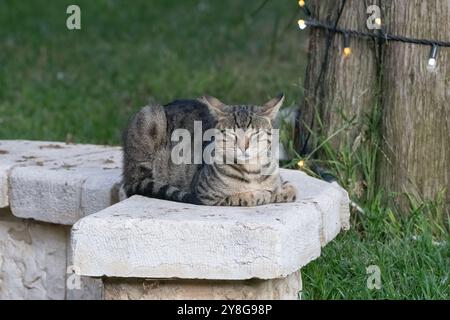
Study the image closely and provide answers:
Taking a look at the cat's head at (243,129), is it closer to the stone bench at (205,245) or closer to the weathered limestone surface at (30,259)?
the stone bench at (205,245)

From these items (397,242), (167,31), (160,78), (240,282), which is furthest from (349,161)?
(167,31)

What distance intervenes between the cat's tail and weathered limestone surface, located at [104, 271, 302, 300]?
45cm

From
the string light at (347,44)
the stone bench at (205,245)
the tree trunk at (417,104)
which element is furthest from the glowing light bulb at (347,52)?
the stone bench at (205,245)

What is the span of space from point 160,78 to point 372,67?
3.54 metres

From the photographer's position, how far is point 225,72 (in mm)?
9000

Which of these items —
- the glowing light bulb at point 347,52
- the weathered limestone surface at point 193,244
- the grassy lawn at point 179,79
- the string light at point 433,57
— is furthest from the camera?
the glowing light bulb at point 347,52

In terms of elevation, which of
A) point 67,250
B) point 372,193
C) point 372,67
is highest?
point 372,67

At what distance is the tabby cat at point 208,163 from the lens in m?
4.54

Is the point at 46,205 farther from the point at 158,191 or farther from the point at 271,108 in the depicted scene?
the point at 271,108

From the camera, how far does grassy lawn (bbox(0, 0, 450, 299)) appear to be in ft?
16.3

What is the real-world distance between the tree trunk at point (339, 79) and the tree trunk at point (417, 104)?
149 mm

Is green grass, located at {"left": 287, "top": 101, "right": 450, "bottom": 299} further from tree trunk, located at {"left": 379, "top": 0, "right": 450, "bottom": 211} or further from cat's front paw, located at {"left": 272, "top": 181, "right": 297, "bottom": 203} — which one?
cat's front paw, located at {"left": 272, "top": 181, "right": 297, "bottom": 203}

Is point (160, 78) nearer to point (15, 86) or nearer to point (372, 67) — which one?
point (15, 86)

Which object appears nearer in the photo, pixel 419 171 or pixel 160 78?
pixel 419 171
